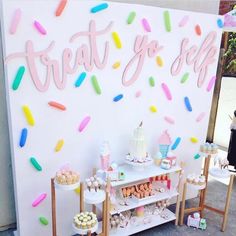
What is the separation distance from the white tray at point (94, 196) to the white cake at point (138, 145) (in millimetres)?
514

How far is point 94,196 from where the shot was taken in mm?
2277

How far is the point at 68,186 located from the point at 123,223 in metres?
0.85

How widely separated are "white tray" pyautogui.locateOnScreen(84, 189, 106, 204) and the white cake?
1.69 feet

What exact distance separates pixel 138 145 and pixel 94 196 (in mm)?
647

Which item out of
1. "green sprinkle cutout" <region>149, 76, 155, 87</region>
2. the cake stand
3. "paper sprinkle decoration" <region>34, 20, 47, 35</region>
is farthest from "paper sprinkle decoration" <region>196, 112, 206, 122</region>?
"paper sprinkle decoration" <region>34, 20, 47, 35</region>

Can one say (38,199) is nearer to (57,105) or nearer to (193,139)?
(57,105)

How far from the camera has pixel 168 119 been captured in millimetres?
3014

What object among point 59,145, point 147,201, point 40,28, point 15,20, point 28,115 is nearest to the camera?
point 15,20

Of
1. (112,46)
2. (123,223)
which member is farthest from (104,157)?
(112,46)

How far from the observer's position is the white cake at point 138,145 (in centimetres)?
265

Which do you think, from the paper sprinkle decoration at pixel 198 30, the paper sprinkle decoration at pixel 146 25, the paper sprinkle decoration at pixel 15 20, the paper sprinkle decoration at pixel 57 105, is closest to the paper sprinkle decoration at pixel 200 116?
the paper sprinkle decoration at pixel 198 30

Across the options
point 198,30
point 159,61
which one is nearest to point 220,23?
point 198,30

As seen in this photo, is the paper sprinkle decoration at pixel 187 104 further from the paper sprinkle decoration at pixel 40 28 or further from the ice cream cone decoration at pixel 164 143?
the paper sprinkle decoration at pixel 40 28

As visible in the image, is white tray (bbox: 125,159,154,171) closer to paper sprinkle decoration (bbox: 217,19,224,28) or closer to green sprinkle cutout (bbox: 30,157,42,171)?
green sprinkle cutout (bbox: 30,157,42,171)
